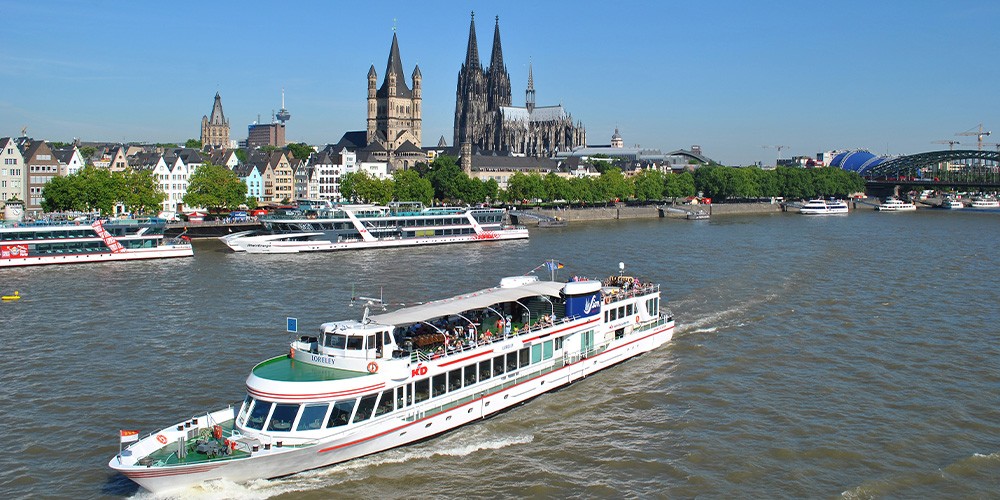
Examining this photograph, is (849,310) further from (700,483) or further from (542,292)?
(700,483)

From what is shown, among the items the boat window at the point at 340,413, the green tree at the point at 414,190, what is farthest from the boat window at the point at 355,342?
the green tree at the point at 414,190

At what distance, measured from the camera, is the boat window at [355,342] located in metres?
21.9

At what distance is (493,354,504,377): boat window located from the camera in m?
25.4

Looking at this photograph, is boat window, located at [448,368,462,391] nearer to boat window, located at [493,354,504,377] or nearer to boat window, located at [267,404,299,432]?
boat window, located at [493,354,504,377]

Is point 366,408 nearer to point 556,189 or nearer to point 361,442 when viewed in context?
point 361,442

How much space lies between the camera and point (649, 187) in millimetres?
150625

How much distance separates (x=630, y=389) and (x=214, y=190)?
7934cm

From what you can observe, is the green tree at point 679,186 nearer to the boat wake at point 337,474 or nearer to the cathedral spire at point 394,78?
the cathedral spire at point 394,78

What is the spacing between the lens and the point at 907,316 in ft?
131

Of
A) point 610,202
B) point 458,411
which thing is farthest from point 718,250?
point 610,202

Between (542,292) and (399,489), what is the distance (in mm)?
10533

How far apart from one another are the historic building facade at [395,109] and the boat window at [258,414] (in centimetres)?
14398

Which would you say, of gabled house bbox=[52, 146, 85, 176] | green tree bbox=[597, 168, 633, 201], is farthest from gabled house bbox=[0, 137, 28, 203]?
green tree bbox=[597, 168, 633, 201]

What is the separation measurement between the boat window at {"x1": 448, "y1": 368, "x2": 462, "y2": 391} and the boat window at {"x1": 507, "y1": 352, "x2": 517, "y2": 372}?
7.49 feet
